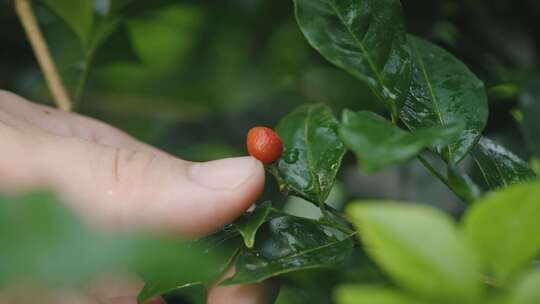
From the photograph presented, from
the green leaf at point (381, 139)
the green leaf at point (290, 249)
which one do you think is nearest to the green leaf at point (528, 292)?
the green leaf at point (381, 139)

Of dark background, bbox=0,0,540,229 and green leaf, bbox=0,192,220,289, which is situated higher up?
green leaf, bbox=0,192,220,289

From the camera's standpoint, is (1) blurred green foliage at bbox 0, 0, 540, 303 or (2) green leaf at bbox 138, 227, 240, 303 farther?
(1) blurred green foliage at bbox 0, 0, 540, 303

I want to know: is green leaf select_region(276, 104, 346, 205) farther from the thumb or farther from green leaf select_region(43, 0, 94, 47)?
green leaf select_region(43, 0, 94, 47)

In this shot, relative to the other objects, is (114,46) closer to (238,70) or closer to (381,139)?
(238,70)

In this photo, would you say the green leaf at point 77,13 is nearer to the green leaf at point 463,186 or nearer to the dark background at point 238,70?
the dark background at point 238,70

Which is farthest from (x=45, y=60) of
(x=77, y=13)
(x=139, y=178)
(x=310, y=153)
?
(x=310, y=153)

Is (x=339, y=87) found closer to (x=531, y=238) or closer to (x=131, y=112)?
(x=131, y=112)

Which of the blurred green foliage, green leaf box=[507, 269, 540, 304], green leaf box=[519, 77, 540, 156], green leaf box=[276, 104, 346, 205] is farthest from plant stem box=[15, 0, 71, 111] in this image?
green leaf box=[507, 269, 540, 304]
